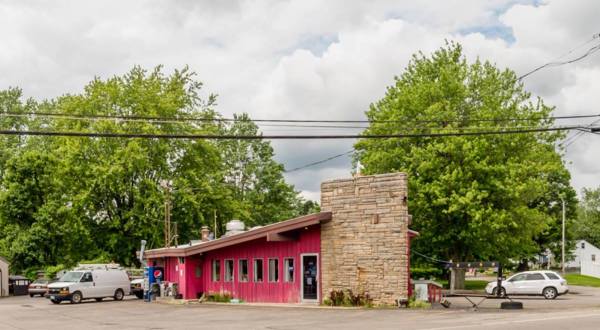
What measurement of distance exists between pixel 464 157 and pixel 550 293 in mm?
8598

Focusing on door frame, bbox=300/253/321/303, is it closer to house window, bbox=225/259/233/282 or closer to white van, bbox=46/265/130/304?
house window, bbox=225/259/233/282

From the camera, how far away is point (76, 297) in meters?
38.4

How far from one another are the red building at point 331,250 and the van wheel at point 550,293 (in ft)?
35.5

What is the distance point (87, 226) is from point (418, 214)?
26048 millimetres

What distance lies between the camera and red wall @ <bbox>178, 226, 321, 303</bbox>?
3044 cm

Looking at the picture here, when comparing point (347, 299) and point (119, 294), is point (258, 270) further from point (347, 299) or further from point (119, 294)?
point (119, 294)

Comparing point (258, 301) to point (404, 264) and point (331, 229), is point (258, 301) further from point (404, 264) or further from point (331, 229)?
point (404, 264)

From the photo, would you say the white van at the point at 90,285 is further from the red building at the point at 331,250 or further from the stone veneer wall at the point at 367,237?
the stone veneer wall at the point at 367,237

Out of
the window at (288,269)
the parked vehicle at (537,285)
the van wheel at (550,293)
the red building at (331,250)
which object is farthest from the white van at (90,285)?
the van wheel at (550,293)

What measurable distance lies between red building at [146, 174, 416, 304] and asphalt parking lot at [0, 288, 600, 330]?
5.60ft

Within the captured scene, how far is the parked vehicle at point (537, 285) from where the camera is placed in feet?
121

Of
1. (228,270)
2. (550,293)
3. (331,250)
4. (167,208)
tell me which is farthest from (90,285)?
(550,293)

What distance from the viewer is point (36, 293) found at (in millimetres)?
49000

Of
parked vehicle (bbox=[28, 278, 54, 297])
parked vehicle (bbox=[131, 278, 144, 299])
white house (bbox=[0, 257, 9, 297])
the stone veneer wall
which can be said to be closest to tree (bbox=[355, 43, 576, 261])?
the stone veneer wall
